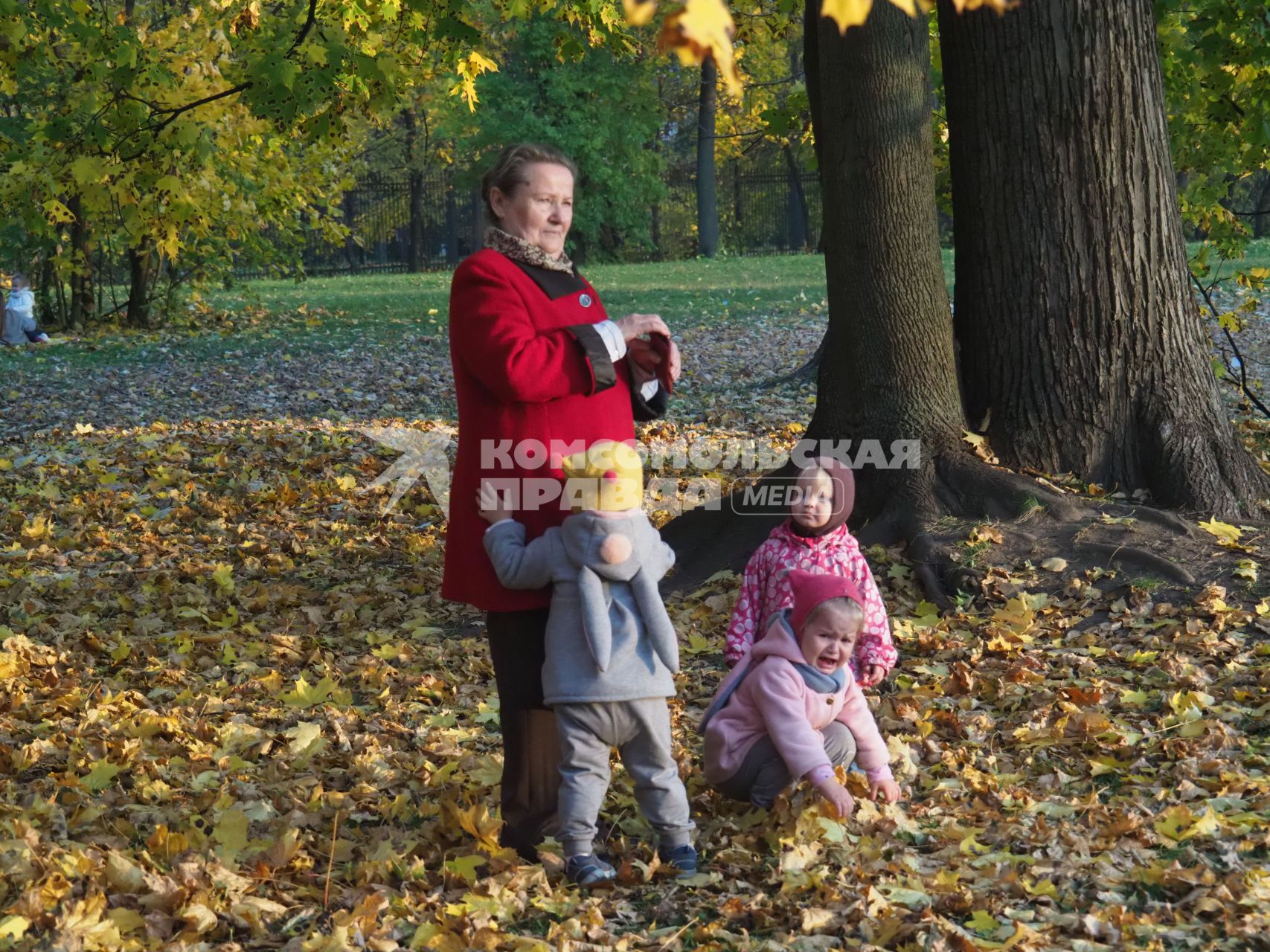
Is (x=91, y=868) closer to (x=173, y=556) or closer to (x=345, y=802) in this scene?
(x=345, y=802)

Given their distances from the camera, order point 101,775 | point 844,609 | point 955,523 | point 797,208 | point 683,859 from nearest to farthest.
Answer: point 683,859 < point 844,609 < point 101,775 < point 955,523 < point 797,208

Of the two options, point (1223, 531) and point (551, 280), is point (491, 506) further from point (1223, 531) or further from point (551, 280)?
point (1223, 531)

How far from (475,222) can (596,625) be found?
35295 mm

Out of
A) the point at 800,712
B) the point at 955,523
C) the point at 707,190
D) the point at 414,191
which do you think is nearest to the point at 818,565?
the point at 800,712

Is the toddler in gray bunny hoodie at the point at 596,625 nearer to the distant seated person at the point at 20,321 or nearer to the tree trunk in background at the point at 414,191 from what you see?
the distant seated person at the point at 20,321

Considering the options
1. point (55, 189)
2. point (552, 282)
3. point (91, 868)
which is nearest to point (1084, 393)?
point (552, 282)

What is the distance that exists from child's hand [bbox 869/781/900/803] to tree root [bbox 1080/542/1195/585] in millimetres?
2149

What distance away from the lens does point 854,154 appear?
6160 mm

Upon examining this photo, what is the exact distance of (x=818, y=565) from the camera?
4.05 metres

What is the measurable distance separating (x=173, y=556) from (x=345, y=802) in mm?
3590

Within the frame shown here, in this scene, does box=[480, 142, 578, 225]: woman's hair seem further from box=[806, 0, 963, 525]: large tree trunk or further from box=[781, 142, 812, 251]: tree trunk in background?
box=[781, 142, 812, 251]: tree trunk in background

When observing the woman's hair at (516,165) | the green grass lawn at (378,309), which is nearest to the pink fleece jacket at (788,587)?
the woman's hair at (516,165)

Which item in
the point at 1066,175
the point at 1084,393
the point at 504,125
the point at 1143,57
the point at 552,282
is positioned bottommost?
the point at 1084,393

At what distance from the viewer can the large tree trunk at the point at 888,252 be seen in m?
6.11
